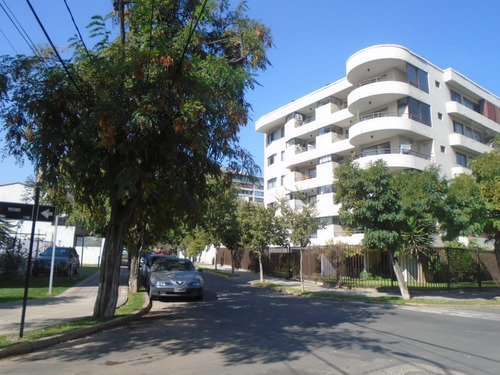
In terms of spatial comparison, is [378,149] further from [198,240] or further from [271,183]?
[198,240]

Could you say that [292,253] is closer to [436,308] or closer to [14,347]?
[436,308]

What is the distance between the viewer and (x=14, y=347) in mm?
6160

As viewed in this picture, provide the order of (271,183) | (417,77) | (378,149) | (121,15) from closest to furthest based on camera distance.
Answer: (121,15) < (378,149) < (417,77) < (271,183)

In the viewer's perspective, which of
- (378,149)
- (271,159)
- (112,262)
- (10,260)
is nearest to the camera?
(112,262)

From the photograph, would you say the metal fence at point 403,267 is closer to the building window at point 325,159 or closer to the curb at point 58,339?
the building window at point 325,159

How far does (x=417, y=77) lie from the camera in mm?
31297

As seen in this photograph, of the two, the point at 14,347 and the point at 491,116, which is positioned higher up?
the point at 491,116

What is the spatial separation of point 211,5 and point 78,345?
8.11m

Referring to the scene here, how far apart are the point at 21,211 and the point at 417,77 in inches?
1249

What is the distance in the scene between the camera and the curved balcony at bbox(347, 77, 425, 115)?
2956 centimetres

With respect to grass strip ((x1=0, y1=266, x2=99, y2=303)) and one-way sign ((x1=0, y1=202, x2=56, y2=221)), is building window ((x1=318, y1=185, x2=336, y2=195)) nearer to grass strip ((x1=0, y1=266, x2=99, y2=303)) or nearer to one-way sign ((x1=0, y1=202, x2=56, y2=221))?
grass strip ((x1=0, y1=266, x2=99, y2=303))

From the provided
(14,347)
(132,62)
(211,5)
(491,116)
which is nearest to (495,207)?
(211,5)

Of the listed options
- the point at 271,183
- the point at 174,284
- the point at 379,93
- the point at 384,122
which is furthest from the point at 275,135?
the point at 174,284

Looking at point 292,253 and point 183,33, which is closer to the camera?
point 183,33
